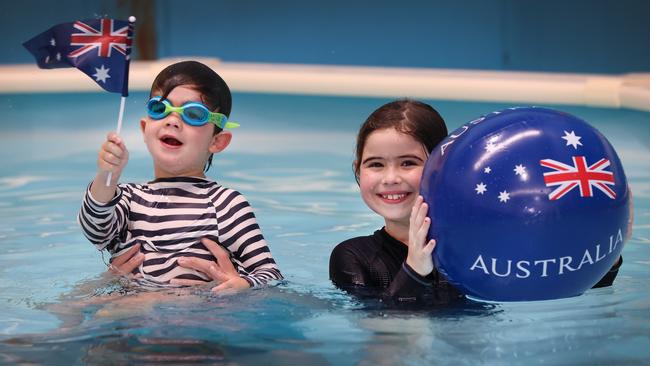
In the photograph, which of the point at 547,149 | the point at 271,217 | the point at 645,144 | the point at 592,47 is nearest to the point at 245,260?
the point at 547,149

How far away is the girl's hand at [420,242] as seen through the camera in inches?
137

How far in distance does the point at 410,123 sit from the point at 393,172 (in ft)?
0.61

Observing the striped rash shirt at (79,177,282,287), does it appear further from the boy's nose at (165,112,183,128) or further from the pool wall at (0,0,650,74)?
the pool wall at (0,0,650,74)

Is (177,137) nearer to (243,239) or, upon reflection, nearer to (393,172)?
(243,239)

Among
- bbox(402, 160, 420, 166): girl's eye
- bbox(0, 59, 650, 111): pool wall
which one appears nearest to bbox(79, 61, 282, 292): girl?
bbox(402, 160, 420, 166): girl's eye

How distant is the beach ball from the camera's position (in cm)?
331

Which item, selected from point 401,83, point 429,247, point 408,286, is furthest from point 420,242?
point 401,83

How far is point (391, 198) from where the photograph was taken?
3.88 metres

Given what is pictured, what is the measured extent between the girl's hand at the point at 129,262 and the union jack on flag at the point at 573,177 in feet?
5.00

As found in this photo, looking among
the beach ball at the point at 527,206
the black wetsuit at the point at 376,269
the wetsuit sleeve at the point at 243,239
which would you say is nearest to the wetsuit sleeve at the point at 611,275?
the black wetsuit at the point at 376,269

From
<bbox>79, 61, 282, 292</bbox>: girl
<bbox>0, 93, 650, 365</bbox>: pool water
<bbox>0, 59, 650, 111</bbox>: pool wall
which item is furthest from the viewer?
<bbox>0, 59, 650, 111</bbox>: pool wall

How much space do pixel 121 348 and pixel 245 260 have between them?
2.47 ft

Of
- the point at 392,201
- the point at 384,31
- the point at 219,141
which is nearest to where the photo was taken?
the point at 392,201

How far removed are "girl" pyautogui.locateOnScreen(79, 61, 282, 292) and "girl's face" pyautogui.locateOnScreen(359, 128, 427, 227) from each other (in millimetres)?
487
